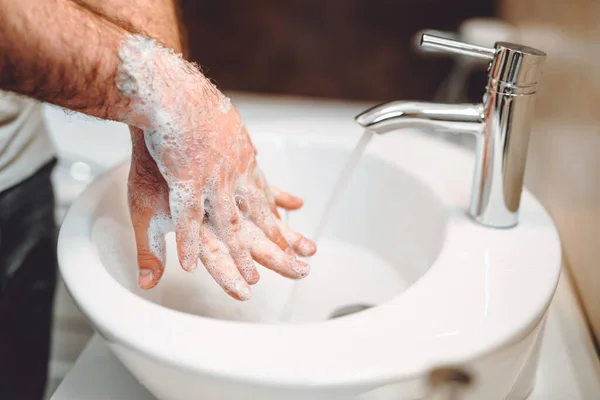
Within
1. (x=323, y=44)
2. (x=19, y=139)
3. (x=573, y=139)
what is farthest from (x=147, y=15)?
(x=323, y=44)

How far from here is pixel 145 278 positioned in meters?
0.57

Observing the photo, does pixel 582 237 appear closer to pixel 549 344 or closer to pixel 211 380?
pixel 549 344

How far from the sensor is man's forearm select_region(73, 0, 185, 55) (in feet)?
2.18

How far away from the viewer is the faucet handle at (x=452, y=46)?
21.7 inches

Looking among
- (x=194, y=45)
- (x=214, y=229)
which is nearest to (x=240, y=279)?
(x=214, y=229)

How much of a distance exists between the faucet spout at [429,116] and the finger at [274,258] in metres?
0.16

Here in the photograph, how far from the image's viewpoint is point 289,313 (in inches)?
26.8

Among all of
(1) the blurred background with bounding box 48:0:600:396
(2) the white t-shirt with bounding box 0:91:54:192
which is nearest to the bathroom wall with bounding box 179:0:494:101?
(1) the blurred background with bounding box 48:0:600:396

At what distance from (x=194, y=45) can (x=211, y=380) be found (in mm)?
1642

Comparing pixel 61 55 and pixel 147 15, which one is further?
pixel 147 15

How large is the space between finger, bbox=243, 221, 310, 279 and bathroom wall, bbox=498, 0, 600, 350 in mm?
327

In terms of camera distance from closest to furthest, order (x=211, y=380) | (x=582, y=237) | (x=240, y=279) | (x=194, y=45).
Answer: (x=211, y=380), (x=240, y=279), (x=582, y=237), (x=194, y=45)

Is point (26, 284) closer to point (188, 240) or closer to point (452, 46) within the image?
point (188, 240)

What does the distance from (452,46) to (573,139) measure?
27cm
